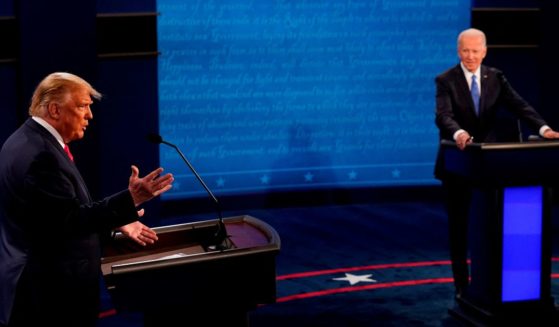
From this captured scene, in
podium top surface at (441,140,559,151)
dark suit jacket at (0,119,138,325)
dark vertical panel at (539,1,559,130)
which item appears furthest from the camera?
dark vertical panel at (539,1,559,130)

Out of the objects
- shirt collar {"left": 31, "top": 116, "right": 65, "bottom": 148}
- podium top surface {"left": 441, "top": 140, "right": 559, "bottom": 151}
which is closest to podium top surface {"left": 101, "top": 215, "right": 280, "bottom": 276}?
shirt collar {"left": 31, "top": 116, "right": 65, "bottom": 148}

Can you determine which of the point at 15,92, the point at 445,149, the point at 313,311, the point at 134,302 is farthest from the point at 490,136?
the point at 15,92

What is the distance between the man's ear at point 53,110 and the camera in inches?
105

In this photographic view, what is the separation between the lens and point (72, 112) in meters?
2.69

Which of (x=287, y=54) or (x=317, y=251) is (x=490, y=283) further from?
(x=287, y=54)

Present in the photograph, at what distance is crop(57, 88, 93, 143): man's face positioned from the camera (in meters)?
2.67

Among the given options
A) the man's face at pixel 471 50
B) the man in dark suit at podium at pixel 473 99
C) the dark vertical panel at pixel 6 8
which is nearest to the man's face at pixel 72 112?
the man in dark suit at podium at pixel 473 99

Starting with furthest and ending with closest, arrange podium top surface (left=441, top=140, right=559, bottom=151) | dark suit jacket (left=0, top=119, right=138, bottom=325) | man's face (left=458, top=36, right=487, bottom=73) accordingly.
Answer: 1. man's face (left=458, top=36, right=487, bottom=73)
2. podium top surface (left=441, top=140, right=559, bottom=151)
3. dark suit jacket (left=0, top=119, right=138, bottom=325)

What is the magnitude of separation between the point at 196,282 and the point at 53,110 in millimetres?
719

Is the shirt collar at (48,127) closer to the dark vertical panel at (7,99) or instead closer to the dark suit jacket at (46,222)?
the dark suit jacket at (46,222)

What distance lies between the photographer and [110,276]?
266cm

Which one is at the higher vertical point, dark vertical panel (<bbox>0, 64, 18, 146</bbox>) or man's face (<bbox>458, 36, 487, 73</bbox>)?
man's face (<bbox>458, 36, 487, 73</bbox>)

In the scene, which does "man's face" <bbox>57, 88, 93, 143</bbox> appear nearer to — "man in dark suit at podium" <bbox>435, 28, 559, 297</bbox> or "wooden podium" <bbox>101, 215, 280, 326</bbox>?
"wooden podium" <bbox>101, 215, 280, 326</bbox>

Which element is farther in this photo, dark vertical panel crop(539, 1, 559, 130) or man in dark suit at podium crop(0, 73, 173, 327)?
dark vertical panel crop(539, 1, 559, 130)
